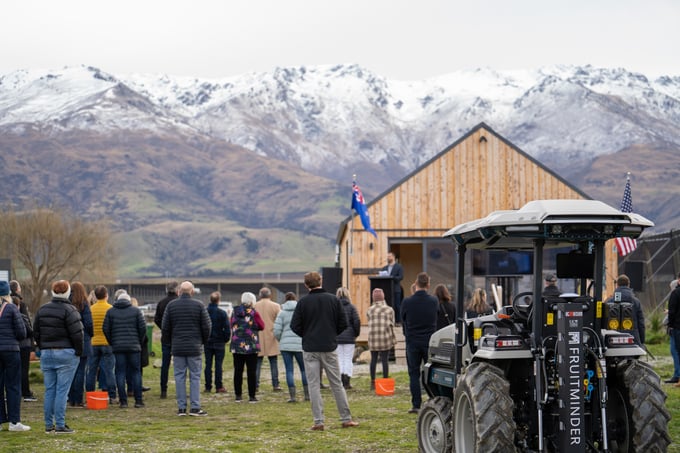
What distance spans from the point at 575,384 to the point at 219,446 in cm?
474

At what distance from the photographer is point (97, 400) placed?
49.8ft

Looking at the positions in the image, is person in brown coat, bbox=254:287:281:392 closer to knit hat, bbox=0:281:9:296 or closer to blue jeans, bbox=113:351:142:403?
blue jeans, bbox=113:351:142:403

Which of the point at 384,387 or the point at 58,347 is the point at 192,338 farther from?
the point at 384,387

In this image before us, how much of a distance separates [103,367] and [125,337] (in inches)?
48.9

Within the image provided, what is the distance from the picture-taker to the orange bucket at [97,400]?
49.8 ft

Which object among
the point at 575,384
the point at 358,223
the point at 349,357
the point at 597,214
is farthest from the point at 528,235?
the point at 358,223

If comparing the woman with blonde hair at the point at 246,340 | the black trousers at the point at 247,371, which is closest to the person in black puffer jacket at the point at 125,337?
the woman with blonde hair at the point at 246,340

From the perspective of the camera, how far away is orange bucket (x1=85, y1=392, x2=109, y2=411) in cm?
1519

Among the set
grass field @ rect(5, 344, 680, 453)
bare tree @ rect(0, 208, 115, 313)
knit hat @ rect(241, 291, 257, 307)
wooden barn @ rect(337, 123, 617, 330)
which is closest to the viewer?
grass field @ rect(5, 344, 680, 453)

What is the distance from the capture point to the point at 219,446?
36.8 ft

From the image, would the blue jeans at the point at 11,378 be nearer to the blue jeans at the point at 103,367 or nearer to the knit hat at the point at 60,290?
the knit hat at the point at 60,290

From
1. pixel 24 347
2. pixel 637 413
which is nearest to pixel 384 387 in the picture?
pixel 24 347

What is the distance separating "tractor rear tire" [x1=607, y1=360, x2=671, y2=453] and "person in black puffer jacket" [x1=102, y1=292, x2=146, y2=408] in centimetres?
874

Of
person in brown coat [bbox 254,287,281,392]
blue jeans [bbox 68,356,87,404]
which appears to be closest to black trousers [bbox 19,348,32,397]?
blue jeans [bbox 68,356,87,404]
